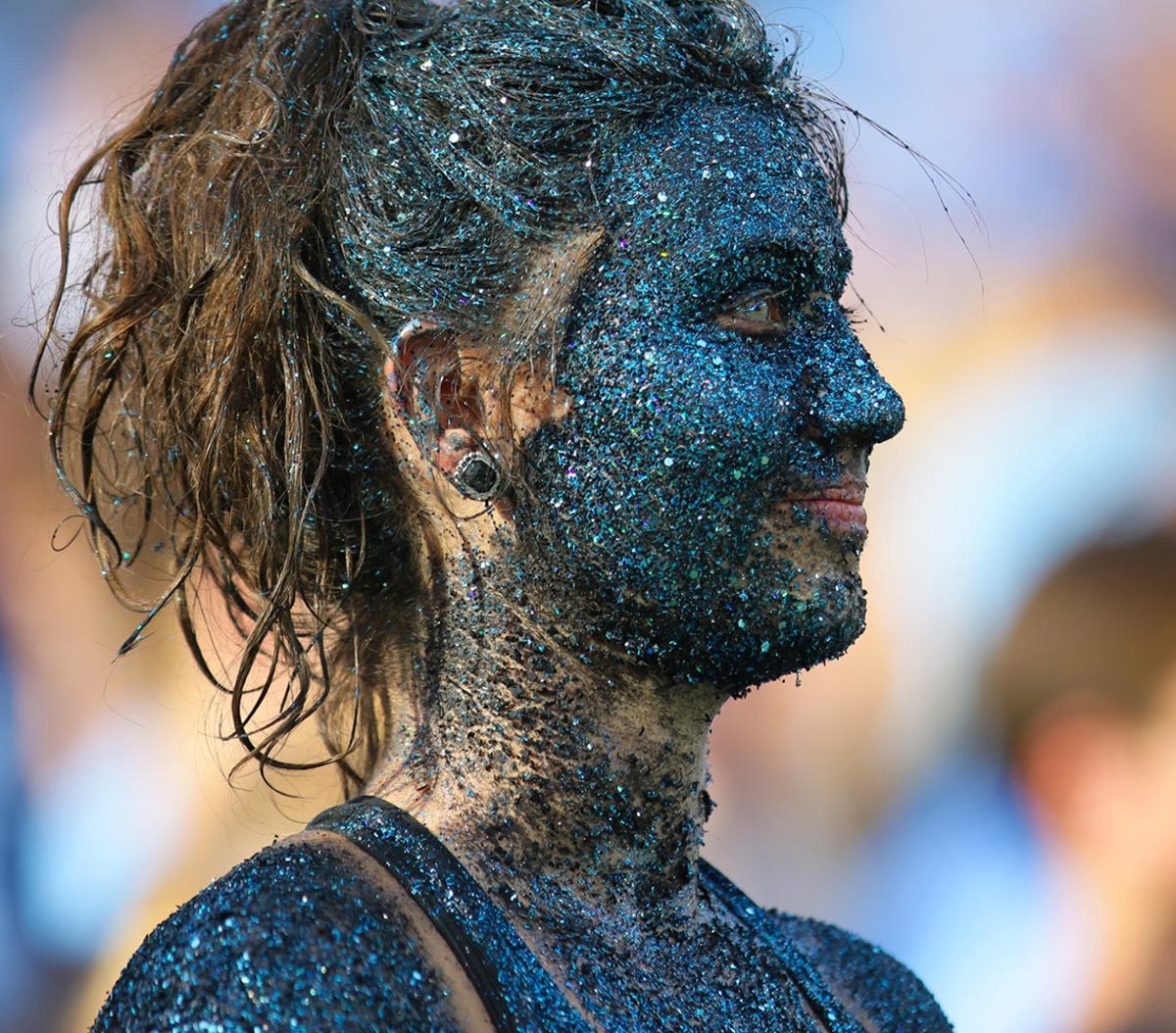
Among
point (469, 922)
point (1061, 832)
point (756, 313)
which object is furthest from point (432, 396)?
point (1061, 832)

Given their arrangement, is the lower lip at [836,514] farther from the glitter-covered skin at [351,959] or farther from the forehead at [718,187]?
the glitter-covered skin at [351,959]

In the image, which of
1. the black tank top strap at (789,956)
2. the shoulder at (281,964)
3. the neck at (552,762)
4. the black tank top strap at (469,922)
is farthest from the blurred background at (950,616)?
the shoulder at (281,964)

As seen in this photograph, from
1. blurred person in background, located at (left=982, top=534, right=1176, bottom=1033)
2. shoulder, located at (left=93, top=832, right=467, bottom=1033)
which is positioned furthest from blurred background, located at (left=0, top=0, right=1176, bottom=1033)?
shoulder, located at (left=93, top=832, right=467, bottom=1033)

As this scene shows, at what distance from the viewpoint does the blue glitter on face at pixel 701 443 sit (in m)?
1.63

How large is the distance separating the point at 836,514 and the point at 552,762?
1.37 feet

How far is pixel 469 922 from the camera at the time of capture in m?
1.50

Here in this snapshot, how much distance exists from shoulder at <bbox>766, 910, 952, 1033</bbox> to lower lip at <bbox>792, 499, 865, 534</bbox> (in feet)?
2.03

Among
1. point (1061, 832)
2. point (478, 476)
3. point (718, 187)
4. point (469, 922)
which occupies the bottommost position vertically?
point (1061, 832)

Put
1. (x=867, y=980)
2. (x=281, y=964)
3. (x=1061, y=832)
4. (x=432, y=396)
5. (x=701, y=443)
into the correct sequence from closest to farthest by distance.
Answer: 1. (x=281, y=964)
2. (x=701, y=443)
3. (x=432, y=396)
4. (x=867, y=980)
5. (x=1061, y=832)

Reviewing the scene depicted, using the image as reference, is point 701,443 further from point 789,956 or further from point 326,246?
point 789,956

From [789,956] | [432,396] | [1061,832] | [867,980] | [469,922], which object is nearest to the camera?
[469,922]

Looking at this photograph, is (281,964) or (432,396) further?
(432,396)

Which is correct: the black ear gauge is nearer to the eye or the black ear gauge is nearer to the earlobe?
the earlobe

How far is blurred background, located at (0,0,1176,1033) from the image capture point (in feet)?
12.3
